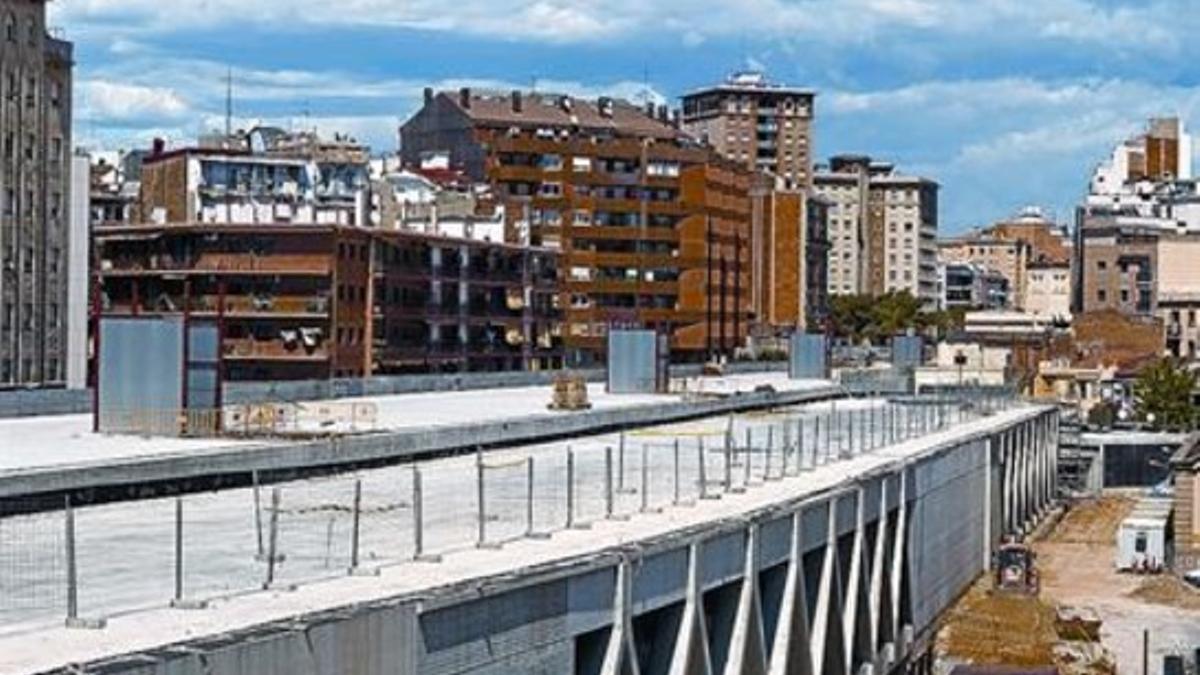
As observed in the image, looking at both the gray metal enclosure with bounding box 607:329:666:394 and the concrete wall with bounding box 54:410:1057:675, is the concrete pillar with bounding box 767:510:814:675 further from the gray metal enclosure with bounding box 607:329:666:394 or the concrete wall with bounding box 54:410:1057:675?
the gray metal enclosure with bounding box 607:329:666:394

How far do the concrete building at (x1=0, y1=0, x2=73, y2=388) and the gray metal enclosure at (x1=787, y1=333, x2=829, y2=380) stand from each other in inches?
1281

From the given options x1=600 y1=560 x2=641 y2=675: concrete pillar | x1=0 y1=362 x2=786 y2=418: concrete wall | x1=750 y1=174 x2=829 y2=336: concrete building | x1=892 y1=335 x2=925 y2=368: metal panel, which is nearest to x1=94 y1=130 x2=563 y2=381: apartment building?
x1=0 y1=362 x2=786 y2=418: concrete wall

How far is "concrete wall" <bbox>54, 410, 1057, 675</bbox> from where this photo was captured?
58.2 ft

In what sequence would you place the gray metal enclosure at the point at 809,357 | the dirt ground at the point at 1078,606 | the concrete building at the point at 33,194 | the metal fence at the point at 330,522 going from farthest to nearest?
the gray metal enclosure at the point at 809,357, the concrete building at the point at 33,194, the dirt ground at the point at 1078,606, the metal fence at the point at 330,522

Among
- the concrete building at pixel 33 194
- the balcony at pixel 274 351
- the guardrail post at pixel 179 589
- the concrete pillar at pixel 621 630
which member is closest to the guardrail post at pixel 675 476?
the concrete pillar at pixel 621 630

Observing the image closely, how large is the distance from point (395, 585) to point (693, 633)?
6.36 metres

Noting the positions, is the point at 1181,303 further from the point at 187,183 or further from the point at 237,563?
the point at 237,563

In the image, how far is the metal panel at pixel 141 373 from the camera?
37.7 metres

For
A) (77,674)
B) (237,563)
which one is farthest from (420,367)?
(77,674)

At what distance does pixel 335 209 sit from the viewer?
90.9 metres

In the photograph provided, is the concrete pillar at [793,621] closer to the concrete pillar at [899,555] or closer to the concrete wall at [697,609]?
the concrete wall at [697,609]

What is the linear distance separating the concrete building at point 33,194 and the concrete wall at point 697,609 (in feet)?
105

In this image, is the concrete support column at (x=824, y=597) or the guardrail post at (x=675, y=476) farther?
the concrete support column at (x=824, y=597)

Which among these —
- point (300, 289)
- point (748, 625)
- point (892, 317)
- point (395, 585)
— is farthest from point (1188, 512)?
point (892, 317)
